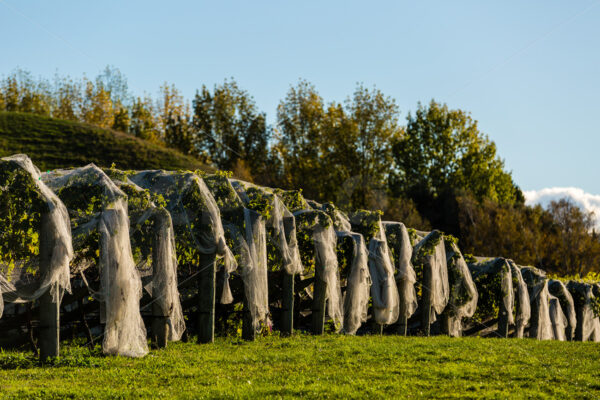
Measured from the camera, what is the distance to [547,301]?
2414 centimetres

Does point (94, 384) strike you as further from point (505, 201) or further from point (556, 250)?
point (505, 201)

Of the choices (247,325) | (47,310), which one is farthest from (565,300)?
(47,310)

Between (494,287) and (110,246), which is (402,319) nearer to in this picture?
(494,287)

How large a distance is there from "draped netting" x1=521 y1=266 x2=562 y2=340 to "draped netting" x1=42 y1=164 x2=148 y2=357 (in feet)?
56.8

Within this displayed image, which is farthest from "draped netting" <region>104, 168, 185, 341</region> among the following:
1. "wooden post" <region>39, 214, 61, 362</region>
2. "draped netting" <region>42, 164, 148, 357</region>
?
"wooden post" <region>39, 214, 61, 362</region>

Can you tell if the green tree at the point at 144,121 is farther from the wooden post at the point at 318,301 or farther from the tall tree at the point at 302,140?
the wooden post at the point at 318,301

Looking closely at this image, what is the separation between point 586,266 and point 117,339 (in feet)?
157

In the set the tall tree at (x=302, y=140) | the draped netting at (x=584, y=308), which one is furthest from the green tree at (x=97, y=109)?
the draped netting at (x=584, y=308)

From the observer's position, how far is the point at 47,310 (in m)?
9.74

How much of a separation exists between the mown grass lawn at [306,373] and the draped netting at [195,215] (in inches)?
72.5

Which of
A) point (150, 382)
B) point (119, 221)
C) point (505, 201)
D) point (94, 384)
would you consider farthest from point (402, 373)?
point (505, 201)

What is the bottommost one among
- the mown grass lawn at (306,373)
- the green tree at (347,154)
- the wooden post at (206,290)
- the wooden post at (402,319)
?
the mown grass lawn at (306,373)

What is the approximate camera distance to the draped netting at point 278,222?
14.2 metres

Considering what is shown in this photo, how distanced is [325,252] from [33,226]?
23.6 feet
